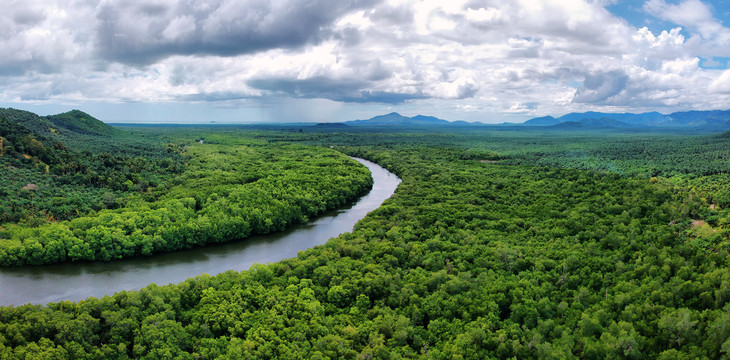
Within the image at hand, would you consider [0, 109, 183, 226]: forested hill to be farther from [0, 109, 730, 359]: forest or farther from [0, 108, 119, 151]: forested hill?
[0, 109, 730, 359]: forest

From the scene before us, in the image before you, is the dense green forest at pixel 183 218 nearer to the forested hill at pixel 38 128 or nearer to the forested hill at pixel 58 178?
the forested hill at pixel 58 178

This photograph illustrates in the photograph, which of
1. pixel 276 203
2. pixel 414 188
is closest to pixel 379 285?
pixel 276 203

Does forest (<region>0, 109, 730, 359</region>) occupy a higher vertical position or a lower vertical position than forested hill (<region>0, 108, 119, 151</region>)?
lower

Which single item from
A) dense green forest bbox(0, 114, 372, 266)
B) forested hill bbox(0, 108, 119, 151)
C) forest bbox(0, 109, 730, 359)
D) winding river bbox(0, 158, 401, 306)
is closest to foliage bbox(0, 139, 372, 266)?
dense green forest bbox(0, 114, 372, 266)

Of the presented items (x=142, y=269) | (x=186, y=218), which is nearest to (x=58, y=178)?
(x=186, y=218)

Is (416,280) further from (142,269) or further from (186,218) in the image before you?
(186,218)

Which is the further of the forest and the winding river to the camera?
the winding river

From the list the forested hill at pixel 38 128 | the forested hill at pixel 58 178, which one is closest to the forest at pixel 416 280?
the forested hill at pixel 58 178

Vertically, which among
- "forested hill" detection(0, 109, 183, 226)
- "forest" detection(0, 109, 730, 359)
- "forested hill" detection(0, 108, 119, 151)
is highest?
"forested hill" detection(0, 108, 119, 151)
